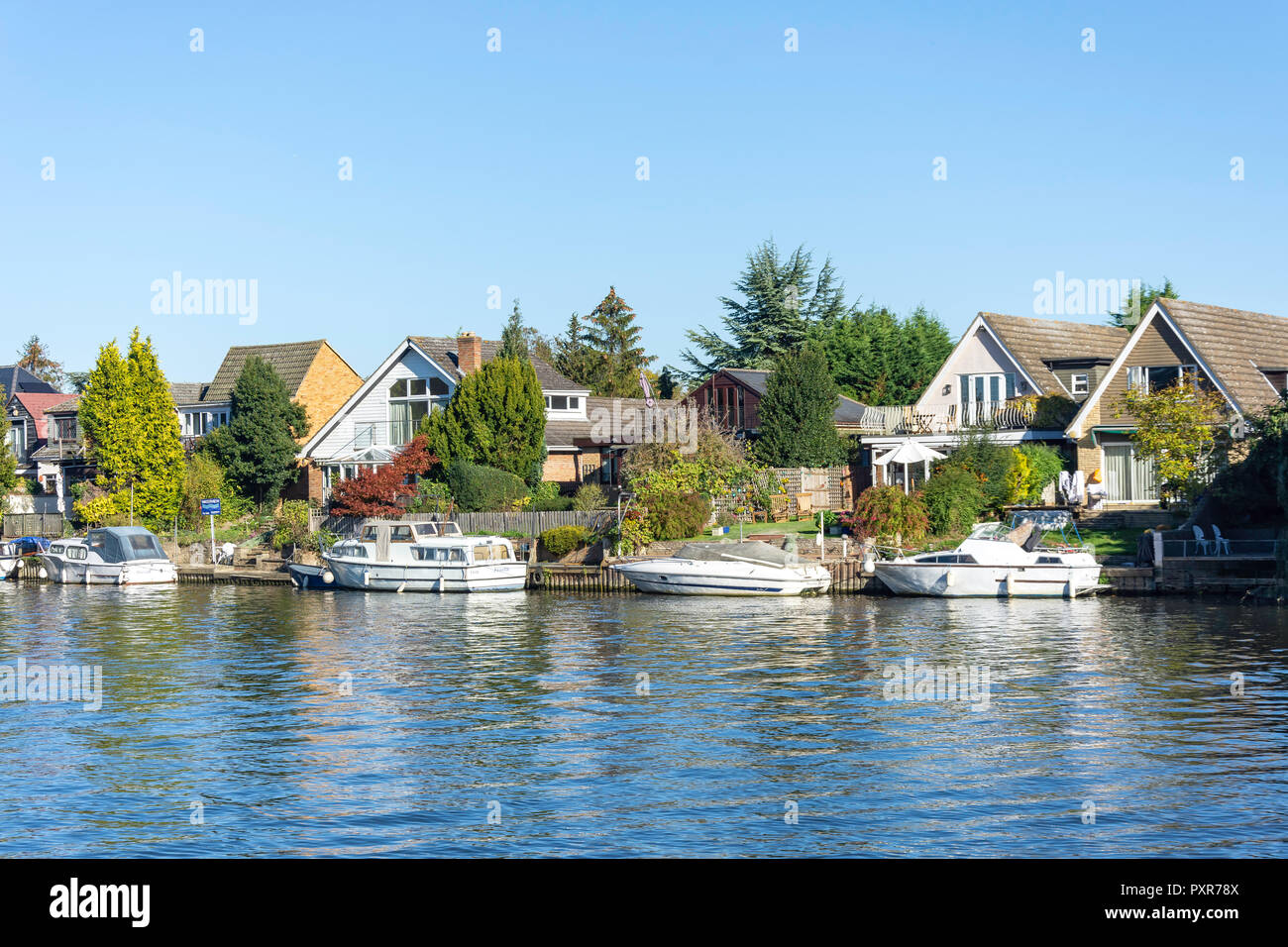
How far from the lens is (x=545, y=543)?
54688mm

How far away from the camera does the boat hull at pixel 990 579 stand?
42.7 meters

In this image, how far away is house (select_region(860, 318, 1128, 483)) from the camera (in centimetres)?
5888

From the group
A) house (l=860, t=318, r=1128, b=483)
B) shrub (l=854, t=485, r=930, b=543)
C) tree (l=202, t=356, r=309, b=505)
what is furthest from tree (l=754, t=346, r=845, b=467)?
tree (l=202, t=356, r=309, b=505)

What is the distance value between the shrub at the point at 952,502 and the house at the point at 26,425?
226 feet

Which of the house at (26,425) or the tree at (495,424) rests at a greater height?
the house at (26,425)

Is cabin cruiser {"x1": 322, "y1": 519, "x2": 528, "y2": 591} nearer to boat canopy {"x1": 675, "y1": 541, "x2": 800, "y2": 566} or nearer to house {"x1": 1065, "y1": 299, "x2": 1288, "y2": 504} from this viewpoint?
boat canopy {"x1": 675, "y1": 541, "x2": 800, "y2": 566}

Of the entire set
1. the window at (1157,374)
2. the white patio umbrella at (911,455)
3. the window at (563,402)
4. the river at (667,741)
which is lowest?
the river at (667,741)

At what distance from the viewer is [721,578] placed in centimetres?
4688

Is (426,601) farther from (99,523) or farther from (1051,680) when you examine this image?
(99,523)

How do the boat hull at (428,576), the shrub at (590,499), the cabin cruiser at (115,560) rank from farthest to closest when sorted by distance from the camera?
the cabin cruiser at (115,560) → the shrub at (590,499) → the boat hull at (428,576)

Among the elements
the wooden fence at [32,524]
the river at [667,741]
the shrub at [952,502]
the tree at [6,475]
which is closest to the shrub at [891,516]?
the shrub at [952,502]

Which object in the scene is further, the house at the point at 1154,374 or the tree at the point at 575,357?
the tree at the point at 575,357

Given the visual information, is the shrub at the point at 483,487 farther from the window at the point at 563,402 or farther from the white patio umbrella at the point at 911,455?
the white patio umbrella at the point at 911,455
